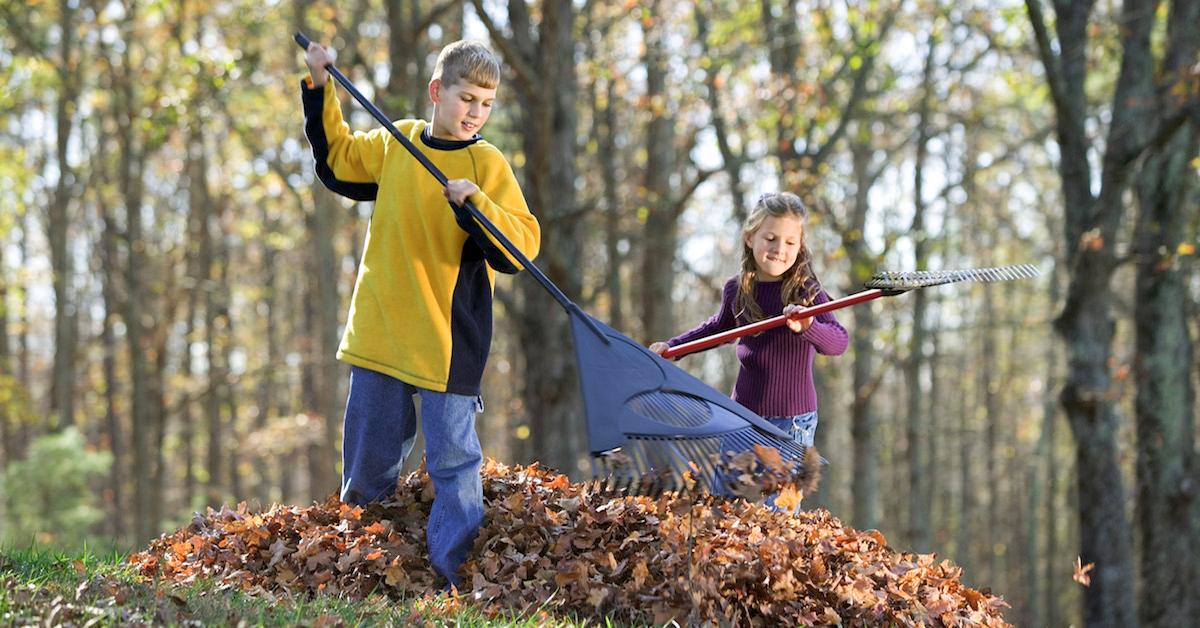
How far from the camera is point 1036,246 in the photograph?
25.5 meters

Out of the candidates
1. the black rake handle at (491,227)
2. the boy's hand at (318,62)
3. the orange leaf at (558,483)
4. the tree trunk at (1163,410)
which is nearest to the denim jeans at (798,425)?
the orange leaf at (558,483)

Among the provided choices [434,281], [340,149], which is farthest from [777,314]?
[340,149]

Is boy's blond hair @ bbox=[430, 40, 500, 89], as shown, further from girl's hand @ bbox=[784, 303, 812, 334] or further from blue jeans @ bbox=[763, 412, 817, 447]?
blue jeans @ bbox=[763, 412, 817, 447]

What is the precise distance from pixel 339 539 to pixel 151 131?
810 centimetres

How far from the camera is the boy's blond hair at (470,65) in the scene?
459 cm

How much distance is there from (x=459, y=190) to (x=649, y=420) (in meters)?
1.16

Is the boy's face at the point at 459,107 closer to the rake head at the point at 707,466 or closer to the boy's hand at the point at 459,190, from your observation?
the boy's hand at the point at 459,190

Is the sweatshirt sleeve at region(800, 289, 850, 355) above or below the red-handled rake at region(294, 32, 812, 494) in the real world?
above

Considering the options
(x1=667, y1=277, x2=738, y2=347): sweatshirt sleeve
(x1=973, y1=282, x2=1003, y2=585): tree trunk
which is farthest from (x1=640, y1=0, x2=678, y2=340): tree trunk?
(x1=973, y1=282, x2=1003, y2=585): tree trunk

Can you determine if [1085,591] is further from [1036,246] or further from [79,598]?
[1036,246]

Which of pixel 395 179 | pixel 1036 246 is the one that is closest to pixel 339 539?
pixel 395 179

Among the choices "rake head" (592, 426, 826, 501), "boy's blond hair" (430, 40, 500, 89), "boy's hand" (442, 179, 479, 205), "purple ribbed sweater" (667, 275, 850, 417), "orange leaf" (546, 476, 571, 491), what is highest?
"boy's blond hair" (430, 40, 500, 89)

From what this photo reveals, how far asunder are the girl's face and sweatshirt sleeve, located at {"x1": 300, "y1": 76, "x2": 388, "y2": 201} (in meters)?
1.73

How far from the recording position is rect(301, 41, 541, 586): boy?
473 cm
